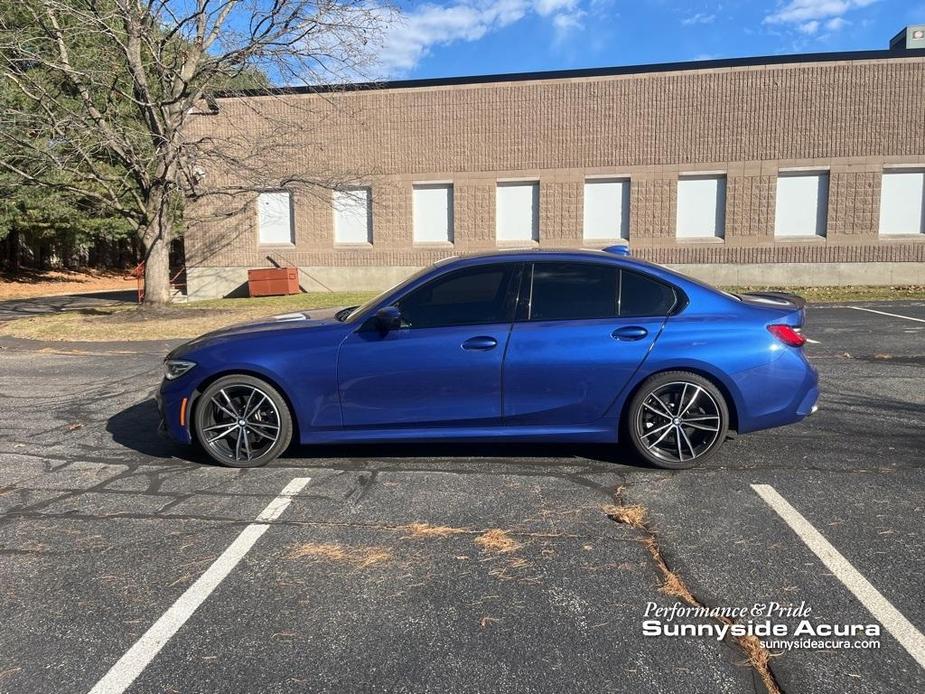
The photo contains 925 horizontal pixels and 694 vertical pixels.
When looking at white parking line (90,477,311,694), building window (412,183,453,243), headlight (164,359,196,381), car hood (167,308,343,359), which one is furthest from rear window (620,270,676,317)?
building window (412,183,453,243)

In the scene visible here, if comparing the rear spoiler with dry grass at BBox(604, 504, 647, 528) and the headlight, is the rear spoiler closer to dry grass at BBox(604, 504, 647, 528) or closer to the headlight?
dry grass at BBox(604, 504, 647, 528)

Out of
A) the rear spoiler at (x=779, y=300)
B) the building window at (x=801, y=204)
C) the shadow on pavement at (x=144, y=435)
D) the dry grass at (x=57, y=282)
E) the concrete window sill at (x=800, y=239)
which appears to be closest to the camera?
the rear spoiler at (x=779, y=300)

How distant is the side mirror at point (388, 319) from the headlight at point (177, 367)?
140cm

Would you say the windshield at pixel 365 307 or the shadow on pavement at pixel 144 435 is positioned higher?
the windshield at pixel 365 307

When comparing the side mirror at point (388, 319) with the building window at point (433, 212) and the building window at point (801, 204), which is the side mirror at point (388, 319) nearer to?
the building window at point (433, 212)

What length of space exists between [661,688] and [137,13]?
1466 cm

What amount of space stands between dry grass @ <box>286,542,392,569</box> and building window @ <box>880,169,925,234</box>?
21754 millimetres

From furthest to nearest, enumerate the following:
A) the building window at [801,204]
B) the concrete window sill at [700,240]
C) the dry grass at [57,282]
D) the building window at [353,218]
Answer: the dry grass at [57,282] → the building window at [353,218] → the concrete window sill at [700,240] → the building window at [801,204]

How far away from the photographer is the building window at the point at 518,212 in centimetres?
2109

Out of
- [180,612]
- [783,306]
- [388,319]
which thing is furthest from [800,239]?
[180,612]

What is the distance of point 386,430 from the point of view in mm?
4602

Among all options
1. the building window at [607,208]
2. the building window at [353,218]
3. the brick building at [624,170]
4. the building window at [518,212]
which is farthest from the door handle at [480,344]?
the building window at [353,218]

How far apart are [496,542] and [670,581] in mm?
900

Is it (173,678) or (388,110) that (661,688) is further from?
(388,110)
